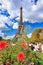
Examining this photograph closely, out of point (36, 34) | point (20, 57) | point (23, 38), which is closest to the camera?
point (20, 57)

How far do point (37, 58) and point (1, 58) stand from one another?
2.23 ft

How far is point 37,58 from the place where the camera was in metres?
4.91

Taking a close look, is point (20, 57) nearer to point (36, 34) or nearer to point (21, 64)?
point (21, 64)

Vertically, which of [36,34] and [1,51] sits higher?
[1,51]

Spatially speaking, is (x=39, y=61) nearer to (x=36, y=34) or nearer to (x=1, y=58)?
(x=1, y=58)

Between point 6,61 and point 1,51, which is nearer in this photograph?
point 6,61

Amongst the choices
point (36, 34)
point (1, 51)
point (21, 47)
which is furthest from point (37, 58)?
point (36, 34)

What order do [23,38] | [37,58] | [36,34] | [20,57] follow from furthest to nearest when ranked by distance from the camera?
[36,34] → [23,38] → [37,58] → [20,57]

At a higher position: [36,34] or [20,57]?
[20,57]

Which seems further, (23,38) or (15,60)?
(23,38)

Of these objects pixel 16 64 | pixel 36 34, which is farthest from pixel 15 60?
pixel 36 34

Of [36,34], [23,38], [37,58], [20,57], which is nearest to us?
[20,57]

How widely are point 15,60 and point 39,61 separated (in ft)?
1.55

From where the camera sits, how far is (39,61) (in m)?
4.87
